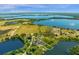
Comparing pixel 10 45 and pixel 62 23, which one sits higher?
pixel 62 23

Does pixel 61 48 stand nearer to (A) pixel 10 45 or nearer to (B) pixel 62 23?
(B) pixel 62 23

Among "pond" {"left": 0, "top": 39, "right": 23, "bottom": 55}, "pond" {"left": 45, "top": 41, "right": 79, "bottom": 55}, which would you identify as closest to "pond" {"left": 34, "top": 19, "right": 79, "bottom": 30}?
"pond" {"left": 45, "top": 41, "right": 79, "bottom": 55}

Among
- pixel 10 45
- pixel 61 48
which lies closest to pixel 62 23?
pixel 61 48

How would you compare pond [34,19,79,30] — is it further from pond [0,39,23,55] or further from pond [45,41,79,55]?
pond [0,39,23,55]

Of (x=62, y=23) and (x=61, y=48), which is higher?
(x=62, y=23)

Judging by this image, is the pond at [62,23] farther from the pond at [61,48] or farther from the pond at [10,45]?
the pond at [10,45]

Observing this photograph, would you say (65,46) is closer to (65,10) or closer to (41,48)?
(41,48)
